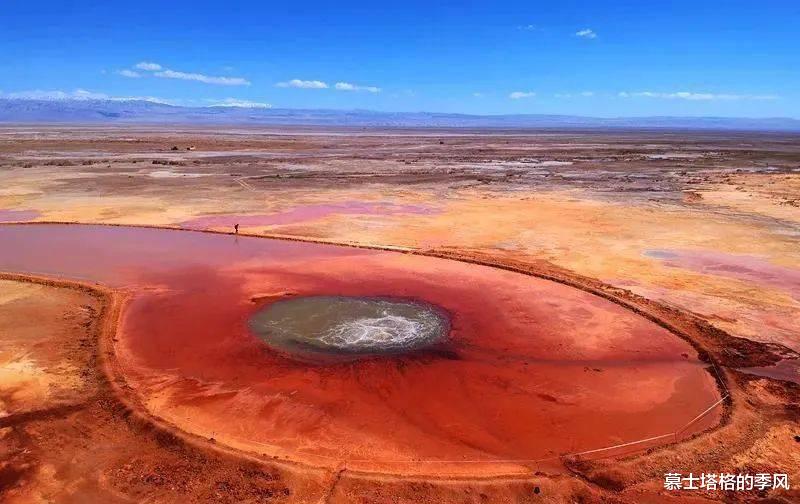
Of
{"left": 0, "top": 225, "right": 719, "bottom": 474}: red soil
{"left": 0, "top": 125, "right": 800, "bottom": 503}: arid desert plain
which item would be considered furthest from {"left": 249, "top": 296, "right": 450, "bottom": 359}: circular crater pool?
{"left": 0, "top": 225, "right": 719, "bottom": 474}: red soil

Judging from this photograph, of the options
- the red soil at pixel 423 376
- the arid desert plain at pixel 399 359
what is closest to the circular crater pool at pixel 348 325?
the arid desert plain at pixel 399 359

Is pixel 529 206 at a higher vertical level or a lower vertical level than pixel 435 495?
higher

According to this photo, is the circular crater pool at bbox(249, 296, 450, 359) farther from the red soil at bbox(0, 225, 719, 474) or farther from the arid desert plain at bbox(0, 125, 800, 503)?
the red soil at bbox(0, 225, 719, 474)

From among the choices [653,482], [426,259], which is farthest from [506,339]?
[426,259]

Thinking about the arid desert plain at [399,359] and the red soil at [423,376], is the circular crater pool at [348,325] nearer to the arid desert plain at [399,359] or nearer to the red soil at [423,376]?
the arid desert plain at [399,359]

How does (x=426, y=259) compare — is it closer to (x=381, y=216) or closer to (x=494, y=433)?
(x=381, y=216)
